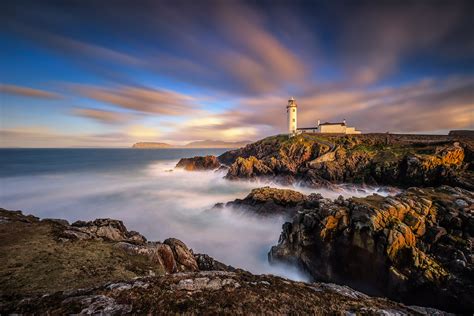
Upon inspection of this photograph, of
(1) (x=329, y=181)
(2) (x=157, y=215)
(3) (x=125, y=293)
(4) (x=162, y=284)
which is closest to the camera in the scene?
(3) (x=125, y=293)

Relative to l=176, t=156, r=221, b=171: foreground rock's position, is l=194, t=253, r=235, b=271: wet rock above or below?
below

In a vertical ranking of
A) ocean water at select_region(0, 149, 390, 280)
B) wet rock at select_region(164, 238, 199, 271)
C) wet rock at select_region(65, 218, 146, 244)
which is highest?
wet rock at select_region(65, 218, 146, 244)

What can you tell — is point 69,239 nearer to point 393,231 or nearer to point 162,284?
point 162,284

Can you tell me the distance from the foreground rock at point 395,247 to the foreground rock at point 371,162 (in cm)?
1918

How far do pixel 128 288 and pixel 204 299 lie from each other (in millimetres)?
2432

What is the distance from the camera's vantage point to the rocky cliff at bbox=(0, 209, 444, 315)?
5.71 meters

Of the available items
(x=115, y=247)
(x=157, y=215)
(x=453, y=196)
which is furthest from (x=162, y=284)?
(x=157, y=215)

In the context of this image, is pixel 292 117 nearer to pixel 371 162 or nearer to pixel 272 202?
pixel 371 162

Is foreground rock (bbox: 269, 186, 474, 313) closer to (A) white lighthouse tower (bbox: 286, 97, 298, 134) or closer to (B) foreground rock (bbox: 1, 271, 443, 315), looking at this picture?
(B) foreground rock (bbox: 1, 271, 443, 315)

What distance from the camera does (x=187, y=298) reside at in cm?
617

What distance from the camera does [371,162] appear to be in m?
45.5

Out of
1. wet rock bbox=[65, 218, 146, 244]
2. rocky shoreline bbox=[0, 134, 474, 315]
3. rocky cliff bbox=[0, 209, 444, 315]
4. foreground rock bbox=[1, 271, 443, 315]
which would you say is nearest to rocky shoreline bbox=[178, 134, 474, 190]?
rocky shoreline bbox=[0, 134, 474, 315]

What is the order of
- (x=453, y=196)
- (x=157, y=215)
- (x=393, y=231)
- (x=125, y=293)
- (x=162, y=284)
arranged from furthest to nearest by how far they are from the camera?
(x=157, y=215)
(x=453, y=196)
(x=393, y=231)
(x=162, y=284)
(x=125, y=293)

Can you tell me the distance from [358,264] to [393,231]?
10.8ft
